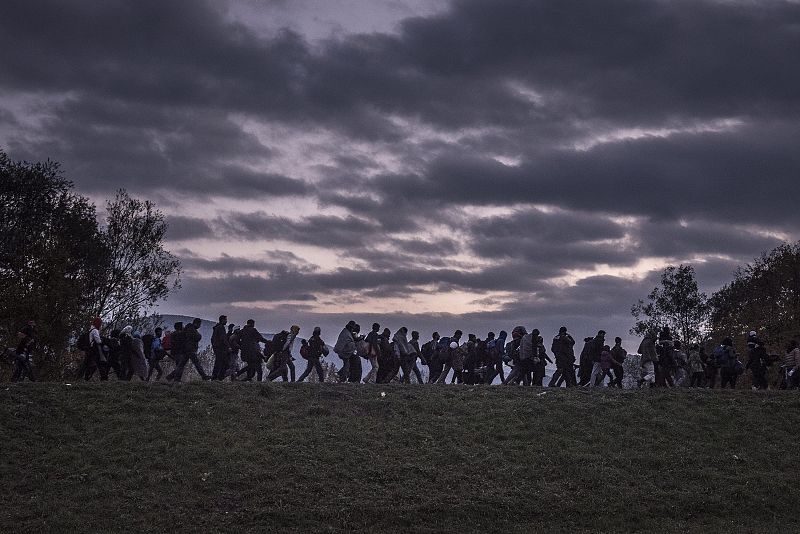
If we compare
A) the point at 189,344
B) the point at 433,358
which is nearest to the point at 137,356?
the point at 189,344

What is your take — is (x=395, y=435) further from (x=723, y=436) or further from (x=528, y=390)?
(x=723, y=436)

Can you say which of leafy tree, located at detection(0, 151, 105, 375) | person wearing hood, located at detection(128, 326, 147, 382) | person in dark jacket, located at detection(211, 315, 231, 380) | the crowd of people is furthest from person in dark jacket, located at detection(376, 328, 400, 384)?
leafy tree, located at detection(0, 151, 105, 375)

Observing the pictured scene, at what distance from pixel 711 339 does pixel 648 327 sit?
25.1 feet

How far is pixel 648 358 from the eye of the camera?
114ft

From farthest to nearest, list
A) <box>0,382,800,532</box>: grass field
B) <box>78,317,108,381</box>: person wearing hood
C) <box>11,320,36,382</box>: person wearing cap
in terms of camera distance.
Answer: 1. <box>78,317,108,381</box>: person wearing hood
2. <box>11,320,36,382</box>: person wearing cap
3. <box>0,382,800,532</box>: grass field

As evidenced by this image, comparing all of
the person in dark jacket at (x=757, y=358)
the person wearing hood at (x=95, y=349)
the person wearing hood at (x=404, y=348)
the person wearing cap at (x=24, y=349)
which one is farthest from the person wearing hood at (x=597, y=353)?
the person wearing cap at (x=24, y=349)

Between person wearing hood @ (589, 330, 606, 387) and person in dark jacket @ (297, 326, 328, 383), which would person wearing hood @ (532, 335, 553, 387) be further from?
person in dark jacket @ (297, 326, 328, 383)

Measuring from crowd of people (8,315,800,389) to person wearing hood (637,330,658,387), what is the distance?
0.13 feet

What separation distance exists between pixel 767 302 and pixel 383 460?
4305 centimetres

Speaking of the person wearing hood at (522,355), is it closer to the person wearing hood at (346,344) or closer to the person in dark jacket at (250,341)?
the person wearing hood at (346,344)

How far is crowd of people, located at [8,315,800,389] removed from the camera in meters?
32.2

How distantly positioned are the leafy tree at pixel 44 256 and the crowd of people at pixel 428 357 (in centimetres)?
977

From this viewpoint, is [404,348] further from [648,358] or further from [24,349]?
[24,349]

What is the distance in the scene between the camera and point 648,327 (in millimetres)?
69500
